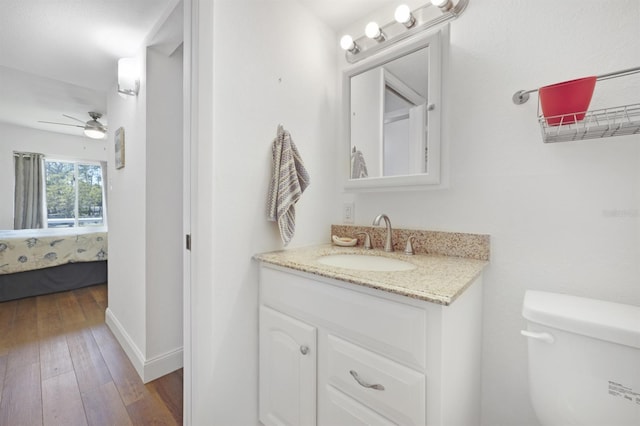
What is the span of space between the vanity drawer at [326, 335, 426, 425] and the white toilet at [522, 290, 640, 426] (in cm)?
41

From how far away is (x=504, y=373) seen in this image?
107cm

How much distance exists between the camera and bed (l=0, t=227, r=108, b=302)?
2887 mm

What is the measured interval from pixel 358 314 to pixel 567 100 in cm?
92

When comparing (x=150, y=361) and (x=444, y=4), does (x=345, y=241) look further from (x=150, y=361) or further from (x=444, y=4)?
(x=150, y=361)

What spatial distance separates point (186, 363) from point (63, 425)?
2.61ft

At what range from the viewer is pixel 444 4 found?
3.81 ft

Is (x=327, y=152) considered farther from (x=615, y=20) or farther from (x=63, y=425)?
(x=63, y=425)

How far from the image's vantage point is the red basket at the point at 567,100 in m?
0.79

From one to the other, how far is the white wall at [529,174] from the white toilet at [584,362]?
0.19 meters

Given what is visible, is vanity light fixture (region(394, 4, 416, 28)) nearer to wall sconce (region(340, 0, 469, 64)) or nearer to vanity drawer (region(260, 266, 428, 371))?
wall sconce (region(340, 0, 469, 64))

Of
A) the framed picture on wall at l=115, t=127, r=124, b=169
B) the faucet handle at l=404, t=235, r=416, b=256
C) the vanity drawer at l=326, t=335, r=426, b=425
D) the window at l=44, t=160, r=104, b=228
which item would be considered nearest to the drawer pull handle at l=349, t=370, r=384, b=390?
the vanity drawer at l=326, t=335, r=426, b=425

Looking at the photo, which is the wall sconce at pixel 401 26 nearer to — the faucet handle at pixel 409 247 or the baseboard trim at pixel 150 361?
the faucet handle at pixel 409 247

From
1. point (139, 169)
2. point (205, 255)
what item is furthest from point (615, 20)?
point (139, 169)

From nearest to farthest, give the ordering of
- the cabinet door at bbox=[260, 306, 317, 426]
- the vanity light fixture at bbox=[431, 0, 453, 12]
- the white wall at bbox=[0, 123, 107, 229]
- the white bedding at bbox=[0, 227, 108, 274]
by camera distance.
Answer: the cabinet door at bbox=[260, 306, 317, 426] < the vanity light fixture at bbox=[431, 0, 453, 12] < the white bedding at bbox=[0, 227, 108, 274] < the white wall at bbox=[0, 123, 107, 229]
